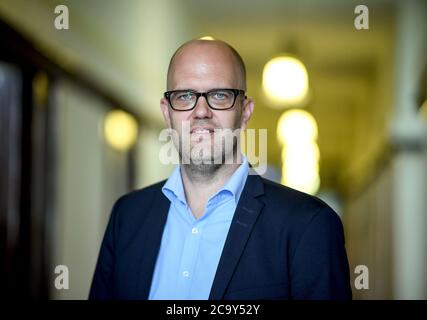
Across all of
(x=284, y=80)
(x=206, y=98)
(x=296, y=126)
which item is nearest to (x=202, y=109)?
(x=206, y=98)

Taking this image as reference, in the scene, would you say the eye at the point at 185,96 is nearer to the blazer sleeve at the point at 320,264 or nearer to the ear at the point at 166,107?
the ear at the point at 166,107

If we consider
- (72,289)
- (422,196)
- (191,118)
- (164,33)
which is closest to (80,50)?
(164,33)

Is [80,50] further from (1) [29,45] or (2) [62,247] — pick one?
(2) [62,247]

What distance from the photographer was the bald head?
86 centimetres

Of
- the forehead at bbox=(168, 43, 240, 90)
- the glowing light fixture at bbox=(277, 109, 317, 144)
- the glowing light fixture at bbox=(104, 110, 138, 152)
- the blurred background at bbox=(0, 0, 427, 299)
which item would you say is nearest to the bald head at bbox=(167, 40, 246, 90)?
the forehead at bbox=(168, 43, 240, 90)

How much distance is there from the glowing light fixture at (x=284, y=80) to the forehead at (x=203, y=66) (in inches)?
98.2

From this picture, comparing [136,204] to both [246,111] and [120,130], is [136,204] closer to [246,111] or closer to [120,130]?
[246,111]

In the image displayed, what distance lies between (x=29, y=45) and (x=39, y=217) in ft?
2.43

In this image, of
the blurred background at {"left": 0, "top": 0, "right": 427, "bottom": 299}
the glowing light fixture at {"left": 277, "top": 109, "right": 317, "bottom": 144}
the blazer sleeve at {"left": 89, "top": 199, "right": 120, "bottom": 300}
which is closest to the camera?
the blazer sleeve at {"left": 89, "top": 199, "right": 120, "bottom": 300}

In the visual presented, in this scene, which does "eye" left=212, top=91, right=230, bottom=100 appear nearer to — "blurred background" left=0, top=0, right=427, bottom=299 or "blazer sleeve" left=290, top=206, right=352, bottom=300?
"blazer sleeve" left=290, top=206, right=352, bottom=300

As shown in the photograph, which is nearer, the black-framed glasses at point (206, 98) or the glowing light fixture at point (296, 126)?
the black-framed glasses at point (206, 98)

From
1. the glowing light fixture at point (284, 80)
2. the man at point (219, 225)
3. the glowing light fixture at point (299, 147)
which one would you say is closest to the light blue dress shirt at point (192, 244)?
the man at point (219, 225)

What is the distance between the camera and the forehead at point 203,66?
86 centimetres
